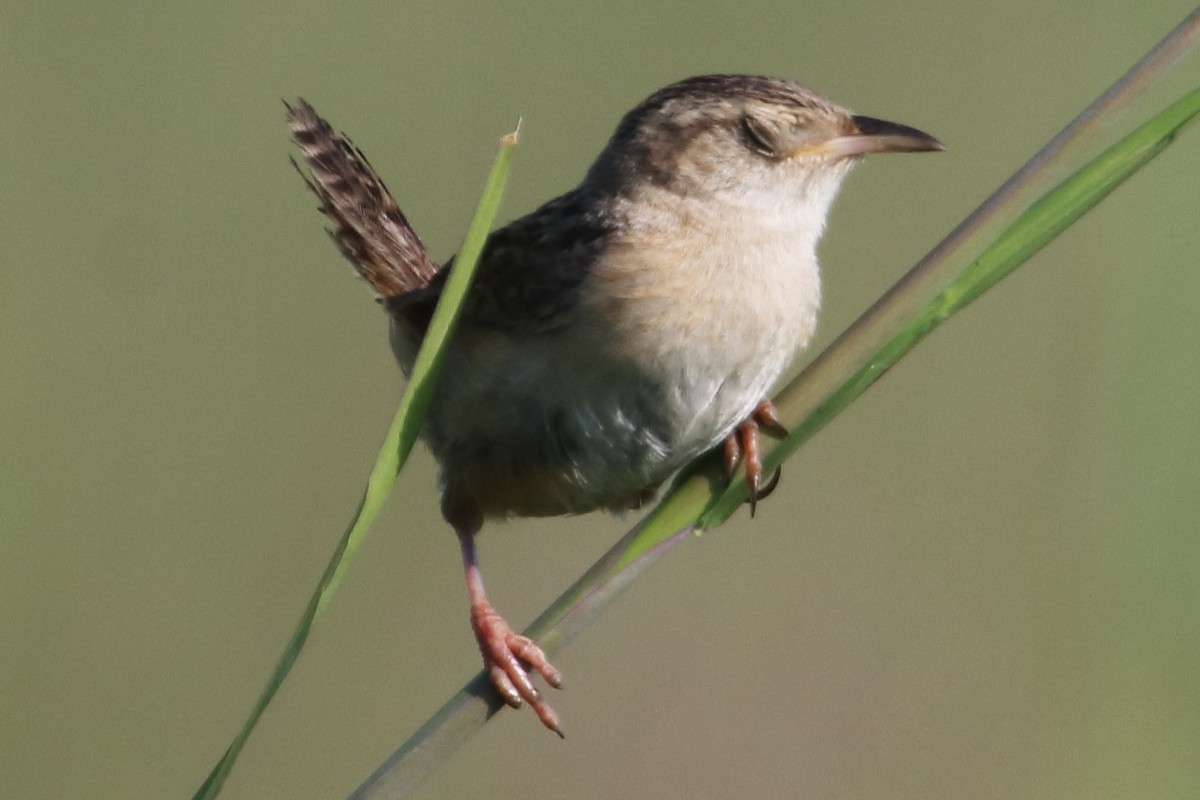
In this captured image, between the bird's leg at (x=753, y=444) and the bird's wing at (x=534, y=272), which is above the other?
the bird's leg at (x=753, y=444)

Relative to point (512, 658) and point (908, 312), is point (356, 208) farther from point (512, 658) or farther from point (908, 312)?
point (908, 312)

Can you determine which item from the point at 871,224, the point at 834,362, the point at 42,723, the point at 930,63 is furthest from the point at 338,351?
the point at 834,362

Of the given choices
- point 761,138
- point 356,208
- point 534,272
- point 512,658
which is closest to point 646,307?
point 534,272

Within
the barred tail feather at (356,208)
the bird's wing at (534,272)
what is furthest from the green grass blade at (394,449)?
the barred tail feather at (356,208)

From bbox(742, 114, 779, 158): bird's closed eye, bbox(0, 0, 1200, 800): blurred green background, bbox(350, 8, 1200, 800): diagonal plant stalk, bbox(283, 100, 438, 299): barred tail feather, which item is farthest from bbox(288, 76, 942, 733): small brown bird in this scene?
bbox(0, 0, 1200, 800): blurred green background

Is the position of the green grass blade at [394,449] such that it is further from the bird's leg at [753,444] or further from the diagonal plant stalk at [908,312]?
the bird's leg at [753,444]

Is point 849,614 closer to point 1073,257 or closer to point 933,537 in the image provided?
point 933,537
